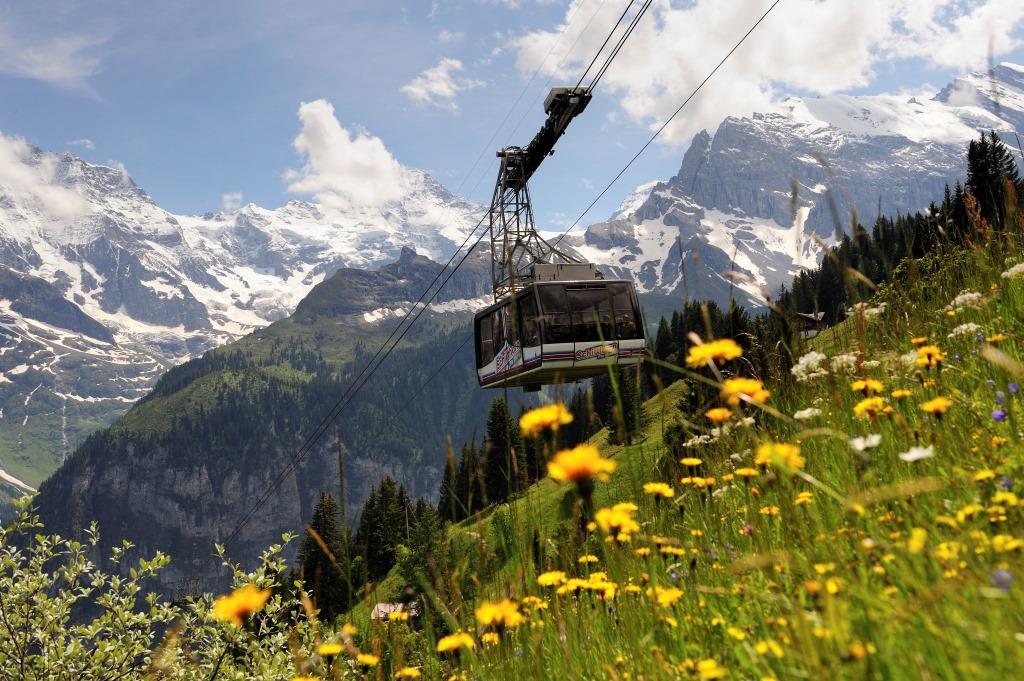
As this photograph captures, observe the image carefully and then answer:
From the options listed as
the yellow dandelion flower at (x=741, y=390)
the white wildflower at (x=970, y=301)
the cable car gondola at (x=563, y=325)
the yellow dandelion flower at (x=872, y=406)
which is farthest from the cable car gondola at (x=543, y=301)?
the yellow dandelion flower at (x=741, y=390)

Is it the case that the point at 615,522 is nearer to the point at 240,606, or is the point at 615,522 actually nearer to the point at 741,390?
the point at 741,390

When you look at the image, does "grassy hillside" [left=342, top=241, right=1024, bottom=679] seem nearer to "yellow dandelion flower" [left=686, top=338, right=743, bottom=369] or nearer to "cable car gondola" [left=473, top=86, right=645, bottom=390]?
"yellow dandelion flower" [left=686, top=338, right=743, bottom=369]

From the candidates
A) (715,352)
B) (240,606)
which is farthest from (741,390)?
(240,606)

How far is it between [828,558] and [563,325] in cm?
1782

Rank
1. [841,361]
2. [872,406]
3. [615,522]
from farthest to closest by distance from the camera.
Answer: [841,361] → [872,406] → [615,522]

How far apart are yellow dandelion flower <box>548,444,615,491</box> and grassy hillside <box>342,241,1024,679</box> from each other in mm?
426

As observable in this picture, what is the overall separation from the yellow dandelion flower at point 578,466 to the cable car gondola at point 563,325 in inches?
663

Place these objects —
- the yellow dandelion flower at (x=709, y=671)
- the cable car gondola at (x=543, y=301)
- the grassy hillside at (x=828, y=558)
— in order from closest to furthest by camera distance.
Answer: the grassy hillside at (x=828, y=558) → the yellow dandelion flower at (x=709, y=671) → the cable car gondola at (x=543, y=301)

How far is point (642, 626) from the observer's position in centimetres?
290

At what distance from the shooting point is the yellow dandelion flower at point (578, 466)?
192cm

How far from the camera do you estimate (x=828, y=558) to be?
249 centimetres

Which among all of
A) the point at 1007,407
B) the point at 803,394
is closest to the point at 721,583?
the point at 1007,407

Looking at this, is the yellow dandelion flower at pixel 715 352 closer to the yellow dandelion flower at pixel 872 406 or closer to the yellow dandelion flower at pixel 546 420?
the yellow dandelion flower at pixel 546 420

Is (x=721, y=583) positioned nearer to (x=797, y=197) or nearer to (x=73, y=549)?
(x=797, y=197)
